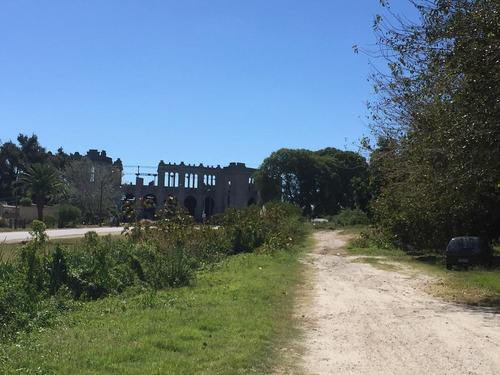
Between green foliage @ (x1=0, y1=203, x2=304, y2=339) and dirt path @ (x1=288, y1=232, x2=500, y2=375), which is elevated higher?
green foliage @ (x1=0, y1=203, x2=304, y2=339)

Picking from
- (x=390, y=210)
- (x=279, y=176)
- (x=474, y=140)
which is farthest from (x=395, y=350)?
(x=279, y=176)

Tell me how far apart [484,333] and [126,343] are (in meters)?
6.57

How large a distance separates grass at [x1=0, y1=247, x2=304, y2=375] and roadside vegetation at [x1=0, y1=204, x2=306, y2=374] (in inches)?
0.7

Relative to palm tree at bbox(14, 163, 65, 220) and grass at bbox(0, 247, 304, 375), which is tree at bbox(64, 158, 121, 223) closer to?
palm tree at bbox(14, 163, 65, 220)

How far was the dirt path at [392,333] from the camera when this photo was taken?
8086 millimetres

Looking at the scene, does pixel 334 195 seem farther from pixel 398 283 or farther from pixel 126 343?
pixel 126 343

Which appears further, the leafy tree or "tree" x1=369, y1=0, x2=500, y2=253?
the leafy tree

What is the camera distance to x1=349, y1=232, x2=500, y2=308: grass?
16.2m

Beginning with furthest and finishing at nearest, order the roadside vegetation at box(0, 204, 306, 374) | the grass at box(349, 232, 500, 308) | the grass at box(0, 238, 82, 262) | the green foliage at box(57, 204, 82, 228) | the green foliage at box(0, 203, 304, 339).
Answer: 1. the green foliage at box(57, 204, 82, 228)
2. the grass at box(0, 238, 82, 262)
3. the grass at box(349, 232, 500, 308)
4. the green foliage at box(0, 203, 304, 339)
5. the roadside vegetation at box(0, 204, 306, 374)

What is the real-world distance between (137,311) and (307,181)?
8499 centimetres

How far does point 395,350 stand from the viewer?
9039 millimetres

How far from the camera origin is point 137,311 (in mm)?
11375

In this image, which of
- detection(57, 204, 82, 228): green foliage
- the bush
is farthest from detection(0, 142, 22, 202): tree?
detection(57, 204, 82, 228): green foliage

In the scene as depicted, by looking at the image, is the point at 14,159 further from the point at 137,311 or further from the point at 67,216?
the point at 137,311
